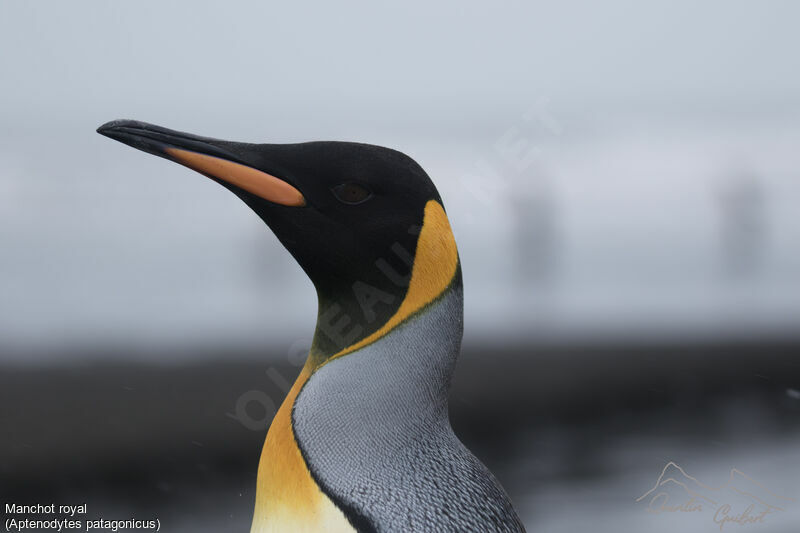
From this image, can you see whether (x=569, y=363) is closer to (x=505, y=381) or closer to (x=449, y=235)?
(x=505, y=381)

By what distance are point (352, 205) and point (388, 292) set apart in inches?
6.8

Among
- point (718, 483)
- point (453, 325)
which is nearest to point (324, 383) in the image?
point (453, 325)

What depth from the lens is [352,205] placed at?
1.44m

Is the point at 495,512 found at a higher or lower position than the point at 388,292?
lower

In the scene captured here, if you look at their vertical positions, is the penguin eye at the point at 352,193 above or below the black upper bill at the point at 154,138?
below

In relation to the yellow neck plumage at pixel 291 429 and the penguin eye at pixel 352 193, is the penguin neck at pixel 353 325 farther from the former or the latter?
the penguin eye at pixel 352 193

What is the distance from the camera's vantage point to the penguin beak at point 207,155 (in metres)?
1.40
